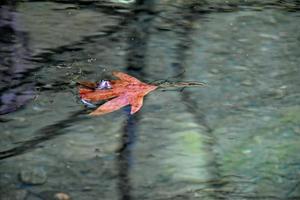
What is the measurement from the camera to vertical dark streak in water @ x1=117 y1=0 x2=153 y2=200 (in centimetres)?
139

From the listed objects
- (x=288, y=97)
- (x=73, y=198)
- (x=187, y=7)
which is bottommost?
(x=73, y=198)

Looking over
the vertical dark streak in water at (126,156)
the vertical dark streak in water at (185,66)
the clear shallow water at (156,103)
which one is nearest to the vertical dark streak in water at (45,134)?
the clear shallow water at (156,103)

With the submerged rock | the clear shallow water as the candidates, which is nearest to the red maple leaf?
the clear shallow water

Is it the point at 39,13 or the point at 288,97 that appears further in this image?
the point at 39,13

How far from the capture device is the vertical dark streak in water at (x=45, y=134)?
1.47m

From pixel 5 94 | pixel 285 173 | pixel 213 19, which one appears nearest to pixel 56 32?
pixel 5 94

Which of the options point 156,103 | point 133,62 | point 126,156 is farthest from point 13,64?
point 126,156

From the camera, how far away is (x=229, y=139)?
60.5 inches

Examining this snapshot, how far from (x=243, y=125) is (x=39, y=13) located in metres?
1.13

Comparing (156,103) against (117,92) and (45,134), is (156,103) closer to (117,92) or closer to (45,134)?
(117,92)

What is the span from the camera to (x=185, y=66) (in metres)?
1.92

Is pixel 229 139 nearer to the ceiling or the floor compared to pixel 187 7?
nearer to the floor

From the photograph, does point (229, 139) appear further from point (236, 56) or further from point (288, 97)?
point (236, 56)

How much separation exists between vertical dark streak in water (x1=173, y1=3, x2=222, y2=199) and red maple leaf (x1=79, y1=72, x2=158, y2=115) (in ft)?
0.48
